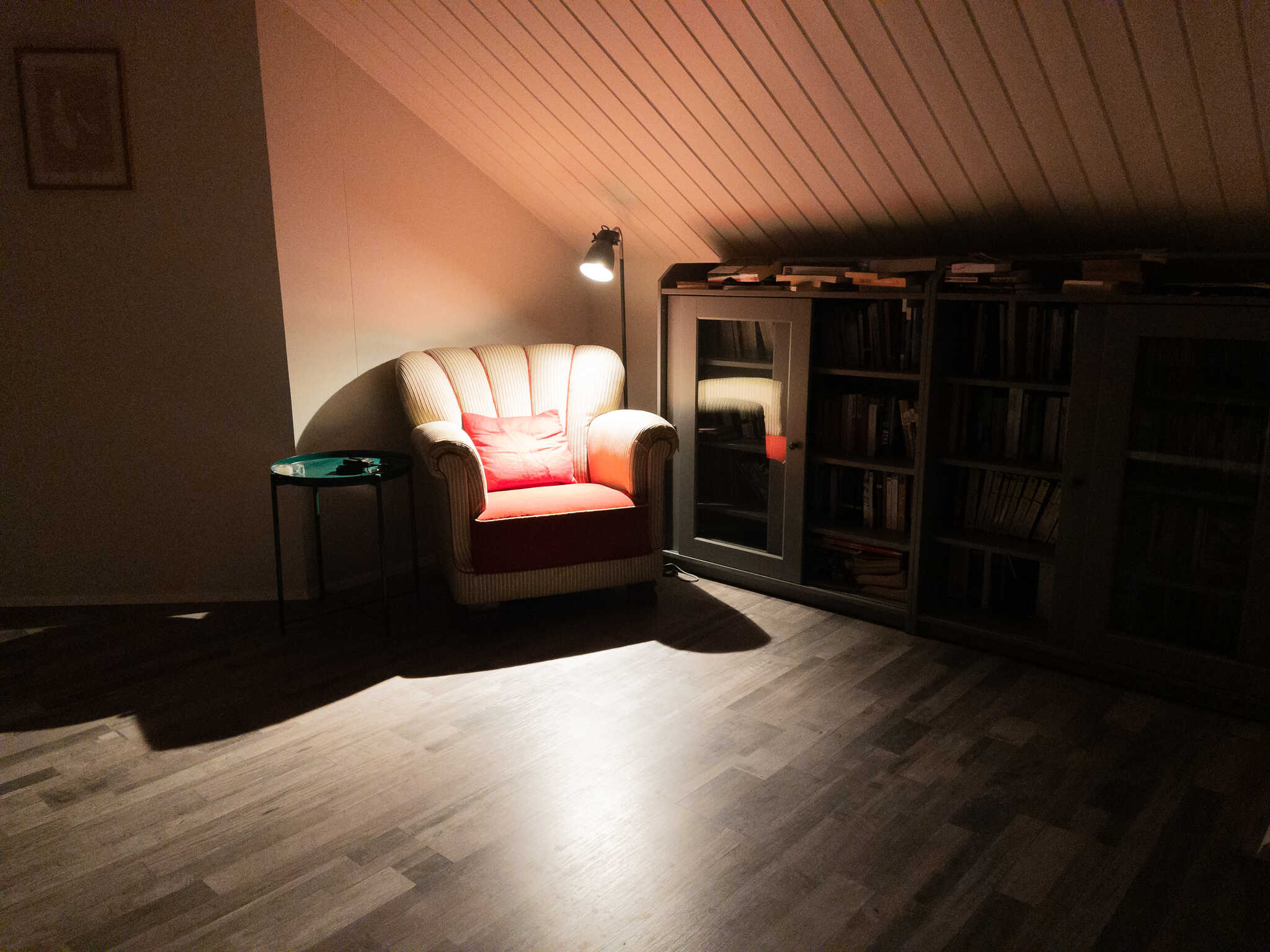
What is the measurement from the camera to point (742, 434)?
3.67 metres

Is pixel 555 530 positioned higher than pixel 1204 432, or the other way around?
pixel 1204 432

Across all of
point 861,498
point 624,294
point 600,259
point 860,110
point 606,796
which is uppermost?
point 860,110

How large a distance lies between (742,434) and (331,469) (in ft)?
4.88

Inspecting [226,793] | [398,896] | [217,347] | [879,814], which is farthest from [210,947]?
[217,347]

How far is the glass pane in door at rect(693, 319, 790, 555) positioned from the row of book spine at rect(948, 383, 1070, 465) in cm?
62

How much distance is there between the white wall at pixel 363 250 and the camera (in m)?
3.45

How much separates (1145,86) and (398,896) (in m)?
2.50

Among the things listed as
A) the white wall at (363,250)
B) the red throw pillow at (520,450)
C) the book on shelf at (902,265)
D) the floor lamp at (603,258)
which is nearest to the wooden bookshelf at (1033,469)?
the book on shelf at (902,265)

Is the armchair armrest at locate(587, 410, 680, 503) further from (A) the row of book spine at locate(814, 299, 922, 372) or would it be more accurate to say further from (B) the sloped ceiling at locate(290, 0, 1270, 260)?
(B) the sloped ceiling at locate(290, 0, 1270, 260)

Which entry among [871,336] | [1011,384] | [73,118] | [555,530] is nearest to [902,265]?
[871,336]

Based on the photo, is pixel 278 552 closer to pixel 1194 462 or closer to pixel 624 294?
pixel 624 294

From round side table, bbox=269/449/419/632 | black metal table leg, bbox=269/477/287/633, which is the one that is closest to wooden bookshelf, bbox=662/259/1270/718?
round side table, bbox=269/449/419/632

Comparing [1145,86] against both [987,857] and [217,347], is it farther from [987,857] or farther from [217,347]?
[217,347]

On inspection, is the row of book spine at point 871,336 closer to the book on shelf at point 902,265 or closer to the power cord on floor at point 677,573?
the book on shelf at point 902,265
